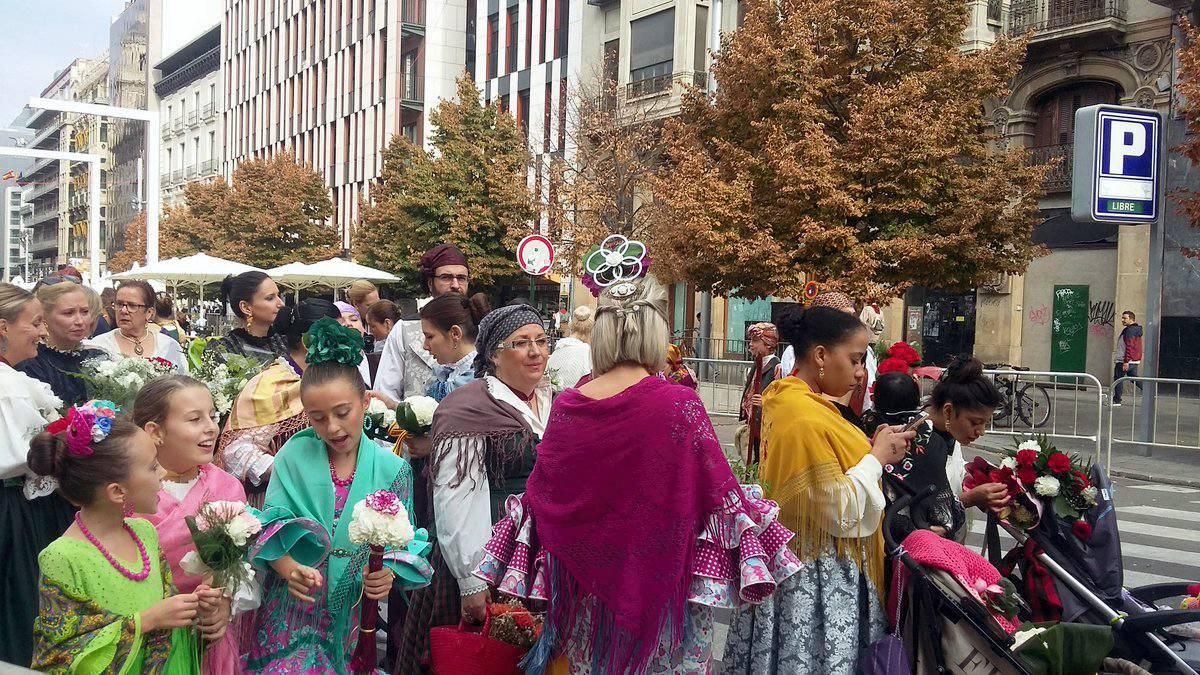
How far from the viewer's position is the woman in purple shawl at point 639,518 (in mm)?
3264

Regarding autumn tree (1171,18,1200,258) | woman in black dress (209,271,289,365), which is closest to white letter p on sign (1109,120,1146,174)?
autumn tree (1171,18,1200,258)

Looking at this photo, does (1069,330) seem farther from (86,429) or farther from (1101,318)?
(86,429)

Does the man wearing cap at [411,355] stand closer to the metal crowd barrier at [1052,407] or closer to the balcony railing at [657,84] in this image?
the metal crowd barrier at [1052,407]

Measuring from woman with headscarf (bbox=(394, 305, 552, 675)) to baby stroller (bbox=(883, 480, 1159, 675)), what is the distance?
4.88 ft

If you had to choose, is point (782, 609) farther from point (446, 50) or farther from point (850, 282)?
point (446, 50)

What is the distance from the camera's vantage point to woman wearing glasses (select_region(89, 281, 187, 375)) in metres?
7.89

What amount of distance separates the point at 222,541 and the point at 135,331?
528 cm

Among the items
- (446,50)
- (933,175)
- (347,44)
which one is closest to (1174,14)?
(933,175)

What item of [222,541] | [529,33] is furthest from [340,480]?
[529,33]

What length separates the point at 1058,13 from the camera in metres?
25.8

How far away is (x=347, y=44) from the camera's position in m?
57.8

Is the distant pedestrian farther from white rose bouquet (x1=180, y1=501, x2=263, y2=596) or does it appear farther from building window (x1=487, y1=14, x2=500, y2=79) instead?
building window (x1=487, y1=14, x2=500, y2=79)

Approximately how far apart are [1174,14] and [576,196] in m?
14.5

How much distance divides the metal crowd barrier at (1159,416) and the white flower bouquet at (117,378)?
1195cm
